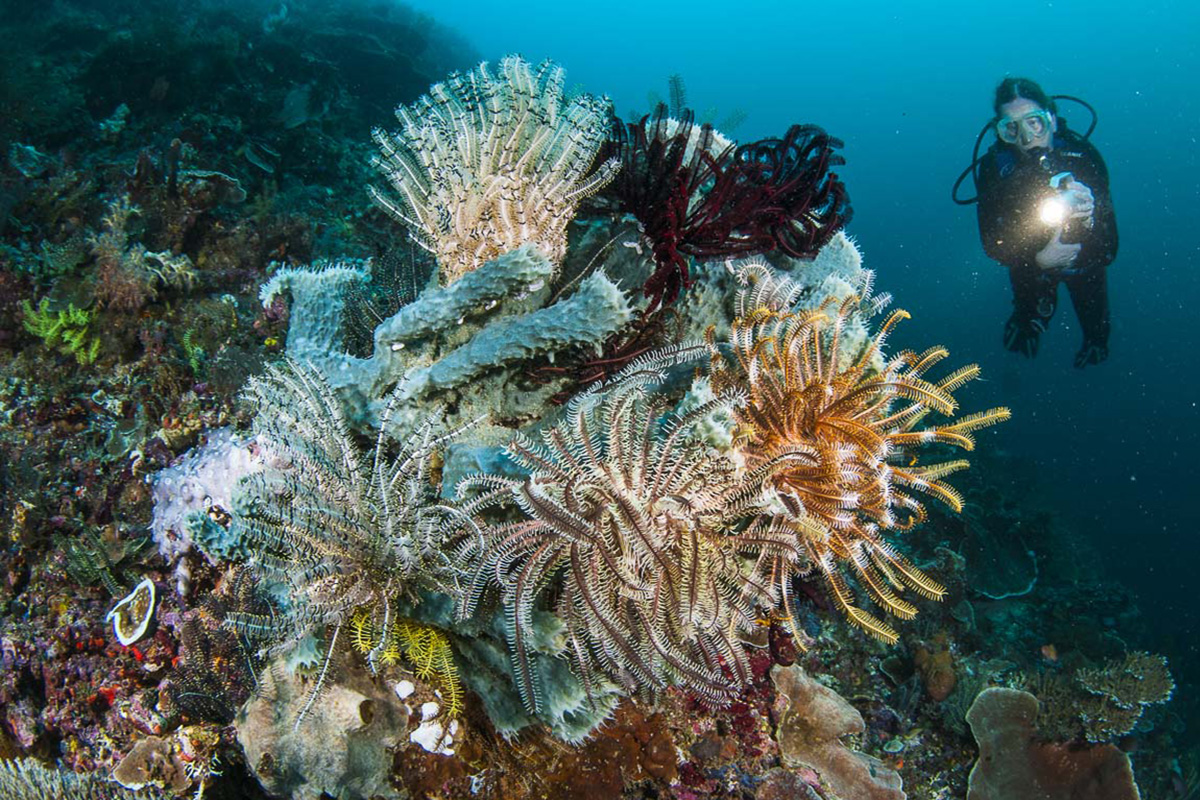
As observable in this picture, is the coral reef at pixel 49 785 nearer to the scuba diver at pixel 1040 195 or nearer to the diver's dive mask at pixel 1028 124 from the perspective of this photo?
the scuba diver at pixel 1040 195

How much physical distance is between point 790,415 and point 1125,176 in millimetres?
102847

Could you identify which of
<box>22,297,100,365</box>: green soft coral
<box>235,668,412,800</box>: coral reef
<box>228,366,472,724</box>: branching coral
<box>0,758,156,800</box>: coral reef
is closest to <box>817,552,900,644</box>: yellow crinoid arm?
<box>228,366,472,724</box>: branching coral

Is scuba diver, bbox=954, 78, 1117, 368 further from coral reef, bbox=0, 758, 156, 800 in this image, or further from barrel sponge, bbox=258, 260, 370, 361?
coral reef, bbox=0, 758, 156, 800

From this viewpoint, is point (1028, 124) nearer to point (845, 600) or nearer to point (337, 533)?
point (845, 600)

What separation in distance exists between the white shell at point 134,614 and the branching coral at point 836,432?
315 centimetres

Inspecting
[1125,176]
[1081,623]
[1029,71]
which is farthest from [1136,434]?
[1029,71]

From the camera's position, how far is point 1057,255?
1001 centimetres

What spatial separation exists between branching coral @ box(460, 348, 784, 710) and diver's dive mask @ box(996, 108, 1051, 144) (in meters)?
9.98

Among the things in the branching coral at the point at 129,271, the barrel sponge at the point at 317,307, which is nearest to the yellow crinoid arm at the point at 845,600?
the barrel sponge at the point at 317,307

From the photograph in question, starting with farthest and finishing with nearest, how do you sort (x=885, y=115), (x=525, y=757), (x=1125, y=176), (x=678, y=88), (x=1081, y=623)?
1. (x=885, y=115)
2. (x=1125, y=176)
3. (x=1081, y=623)
4. (x=678, y=88)
5. (x=525, y=757)

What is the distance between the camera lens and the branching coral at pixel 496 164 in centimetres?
329

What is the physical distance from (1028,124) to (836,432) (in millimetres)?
9435

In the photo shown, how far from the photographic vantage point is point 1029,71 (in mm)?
107625

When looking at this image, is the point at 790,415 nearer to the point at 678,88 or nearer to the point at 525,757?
the point at 525,757
